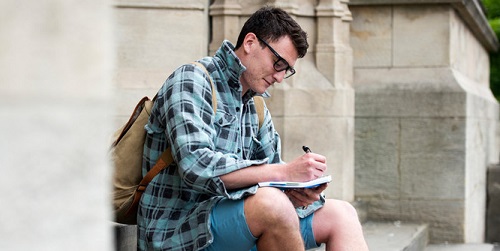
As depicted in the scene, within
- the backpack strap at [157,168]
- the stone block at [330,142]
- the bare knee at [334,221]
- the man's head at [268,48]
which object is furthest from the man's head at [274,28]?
the stone block at [330,142]

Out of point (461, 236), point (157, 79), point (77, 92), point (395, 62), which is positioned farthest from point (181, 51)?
point (77, 92)

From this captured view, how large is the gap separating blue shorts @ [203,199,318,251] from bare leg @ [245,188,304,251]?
26mm

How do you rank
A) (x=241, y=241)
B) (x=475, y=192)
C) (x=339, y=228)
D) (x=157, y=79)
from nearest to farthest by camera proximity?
(x=241, y=241) → (x=339, y=228) → (x=157, y=79) → (x=475, y=192)

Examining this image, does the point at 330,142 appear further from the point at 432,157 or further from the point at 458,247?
the point at 458,247

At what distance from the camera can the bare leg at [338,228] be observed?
3.12m

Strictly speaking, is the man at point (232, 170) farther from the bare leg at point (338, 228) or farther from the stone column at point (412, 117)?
the stone column at point (412, 117)

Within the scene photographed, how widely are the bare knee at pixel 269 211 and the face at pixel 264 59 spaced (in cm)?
50

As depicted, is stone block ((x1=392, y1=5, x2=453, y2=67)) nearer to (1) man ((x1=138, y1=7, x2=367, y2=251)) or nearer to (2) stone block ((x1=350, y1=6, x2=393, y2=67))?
(2) stone block ((x1=350, y1=6, x2=393, y2=67))

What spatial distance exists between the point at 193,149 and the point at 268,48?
1.66 ft

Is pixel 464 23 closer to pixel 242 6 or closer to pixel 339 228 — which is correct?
pixel 242 6

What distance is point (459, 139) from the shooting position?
612 centimetres

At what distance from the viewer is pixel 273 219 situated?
111 inches

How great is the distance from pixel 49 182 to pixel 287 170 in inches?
73.3

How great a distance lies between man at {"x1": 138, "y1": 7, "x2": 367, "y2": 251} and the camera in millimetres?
2885
